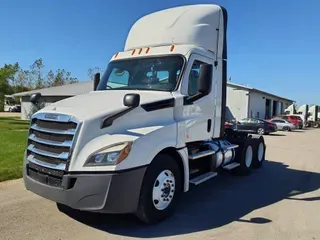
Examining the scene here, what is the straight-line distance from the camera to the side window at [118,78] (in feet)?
19.6

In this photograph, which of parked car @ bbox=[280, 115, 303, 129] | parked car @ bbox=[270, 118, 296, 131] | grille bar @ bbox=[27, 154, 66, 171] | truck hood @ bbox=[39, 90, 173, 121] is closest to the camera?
grille bar @ bbox=[27, 154, 66, 171]

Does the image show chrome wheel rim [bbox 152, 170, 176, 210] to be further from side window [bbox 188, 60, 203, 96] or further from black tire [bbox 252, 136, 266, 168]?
black tire [bbox 252, 136, 266, 168]

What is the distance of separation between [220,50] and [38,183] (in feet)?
15.1

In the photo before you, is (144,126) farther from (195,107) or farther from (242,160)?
(242,160)

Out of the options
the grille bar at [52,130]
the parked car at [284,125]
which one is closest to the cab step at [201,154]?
the grille bar at [52,130]

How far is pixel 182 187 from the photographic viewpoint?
544cm

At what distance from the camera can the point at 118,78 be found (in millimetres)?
6105

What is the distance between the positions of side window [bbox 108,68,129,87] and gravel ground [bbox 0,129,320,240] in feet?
7.97

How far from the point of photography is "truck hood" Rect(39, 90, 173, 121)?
4520 mm

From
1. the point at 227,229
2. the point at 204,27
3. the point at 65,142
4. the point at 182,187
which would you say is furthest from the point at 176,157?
the point at 204,27

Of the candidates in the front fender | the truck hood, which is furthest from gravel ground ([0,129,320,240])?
the truck hood

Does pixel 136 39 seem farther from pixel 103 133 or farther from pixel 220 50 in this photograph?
pixel 103 133

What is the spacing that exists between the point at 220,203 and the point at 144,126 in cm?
246

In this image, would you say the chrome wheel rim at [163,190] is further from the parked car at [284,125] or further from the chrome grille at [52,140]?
the parked car at [284,125]
